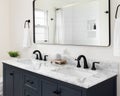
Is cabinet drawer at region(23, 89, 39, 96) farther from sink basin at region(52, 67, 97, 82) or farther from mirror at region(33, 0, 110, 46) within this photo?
mirror at region(33, 0, 110, 46)

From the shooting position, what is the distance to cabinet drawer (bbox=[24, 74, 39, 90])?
172cm

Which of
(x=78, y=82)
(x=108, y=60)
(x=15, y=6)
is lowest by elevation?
(x=78, y=82)

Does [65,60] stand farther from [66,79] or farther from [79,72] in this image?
[66,79]

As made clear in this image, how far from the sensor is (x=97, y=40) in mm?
1778

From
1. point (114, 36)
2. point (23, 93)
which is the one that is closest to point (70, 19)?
point (114, 36)

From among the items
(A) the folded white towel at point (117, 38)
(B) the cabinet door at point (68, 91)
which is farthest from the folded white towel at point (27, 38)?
(A) the folded white towel at point (117, 38)

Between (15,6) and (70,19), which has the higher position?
(15,6)

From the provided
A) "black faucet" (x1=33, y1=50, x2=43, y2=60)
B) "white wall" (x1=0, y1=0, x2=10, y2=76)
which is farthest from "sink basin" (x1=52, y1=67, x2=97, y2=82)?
"white wall" (x1=0, y1=0, x2=10, y2=76)

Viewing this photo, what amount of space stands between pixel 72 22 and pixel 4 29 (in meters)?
1.81

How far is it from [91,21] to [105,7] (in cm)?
24

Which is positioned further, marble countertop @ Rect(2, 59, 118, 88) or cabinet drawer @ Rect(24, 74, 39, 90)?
cabinet drawer @ Rect(24, 74, 39, 90)

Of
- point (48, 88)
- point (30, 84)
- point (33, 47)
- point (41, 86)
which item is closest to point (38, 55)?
point (33, 47)

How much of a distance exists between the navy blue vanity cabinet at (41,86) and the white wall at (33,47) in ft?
1.02

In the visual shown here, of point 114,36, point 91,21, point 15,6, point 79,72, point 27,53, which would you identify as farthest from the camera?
point 15,6
